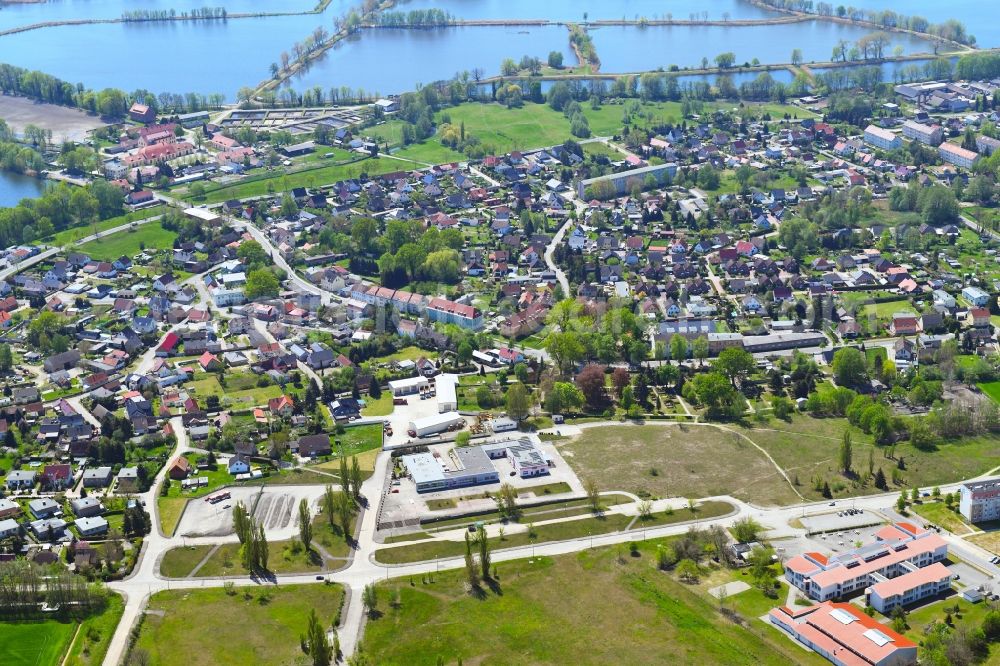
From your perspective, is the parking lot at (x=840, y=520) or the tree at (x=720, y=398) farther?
the tree at (x=720, y=398)

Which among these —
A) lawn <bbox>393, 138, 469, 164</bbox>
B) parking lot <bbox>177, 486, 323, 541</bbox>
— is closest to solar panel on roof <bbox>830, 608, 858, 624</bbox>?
parking lot <bbox>177, 486, 323, 541</bbox>

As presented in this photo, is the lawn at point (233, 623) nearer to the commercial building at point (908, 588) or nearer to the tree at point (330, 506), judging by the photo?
the tree at point (330, 506)

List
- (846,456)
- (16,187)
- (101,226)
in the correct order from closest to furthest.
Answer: (846,456)
(101,226)
(16,187)

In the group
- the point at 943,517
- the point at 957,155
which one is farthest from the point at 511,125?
the point at 943,517

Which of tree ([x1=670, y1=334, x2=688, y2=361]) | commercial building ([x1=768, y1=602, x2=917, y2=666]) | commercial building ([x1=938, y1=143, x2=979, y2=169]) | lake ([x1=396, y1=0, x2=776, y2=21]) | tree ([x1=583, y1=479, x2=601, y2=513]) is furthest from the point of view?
lake ([x1=396, y1=0, x2=776, y2=21])

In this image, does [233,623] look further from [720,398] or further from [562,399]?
[720,398]

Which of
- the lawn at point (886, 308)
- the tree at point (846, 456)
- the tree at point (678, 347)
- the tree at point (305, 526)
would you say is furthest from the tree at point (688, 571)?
the lawn at point (886, 308)

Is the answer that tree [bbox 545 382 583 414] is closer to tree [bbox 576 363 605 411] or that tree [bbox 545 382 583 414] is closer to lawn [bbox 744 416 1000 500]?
tree [bbox 576 363 605 411]
